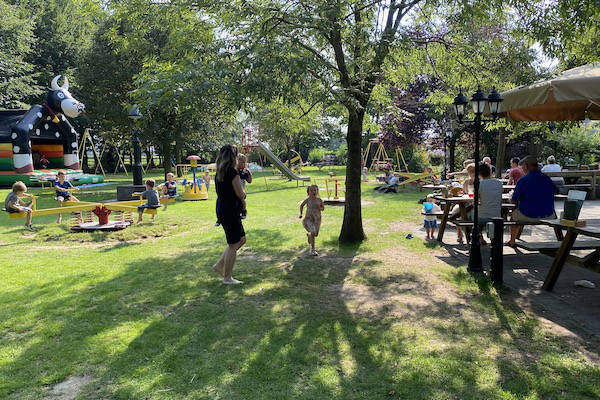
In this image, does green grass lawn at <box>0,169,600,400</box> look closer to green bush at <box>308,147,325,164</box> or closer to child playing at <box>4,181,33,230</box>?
child playing at <box>4,181,33,230</box>

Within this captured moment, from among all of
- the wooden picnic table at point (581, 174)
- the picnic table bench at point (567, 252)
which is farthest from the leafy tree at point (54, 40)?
the picnic table bench at point (567, 252)

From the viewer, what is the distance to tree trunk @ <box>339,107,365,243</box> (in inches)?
303

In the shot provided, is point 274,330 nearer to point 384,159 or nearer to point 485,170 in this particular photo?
point 485,170

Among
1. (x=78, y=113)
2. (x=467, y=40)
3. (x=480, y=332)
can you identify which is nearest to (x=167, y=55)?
(x=467, y=40)

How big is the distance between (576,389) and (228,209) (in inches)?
156

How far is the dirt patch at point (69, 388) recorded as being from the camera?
3.07 m

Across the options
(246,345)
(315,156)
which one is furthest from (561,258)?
(315,156)

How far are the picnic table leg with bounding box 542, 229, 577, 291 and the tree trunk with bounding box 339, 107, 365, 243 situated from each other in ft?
11.3

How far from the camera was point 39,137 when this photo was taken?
22422 mm

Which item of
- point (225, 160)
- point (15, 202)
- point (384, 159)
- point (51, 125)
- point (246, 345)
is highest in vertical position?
point (51, 125)

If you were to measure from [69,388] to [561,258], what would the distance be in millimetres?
5267

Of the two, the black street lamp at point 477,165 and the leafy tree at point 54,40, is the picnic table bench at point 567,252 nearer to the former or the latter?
the black street lamp at point 477,165

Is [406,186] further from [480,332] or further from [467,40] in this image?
[480,332]

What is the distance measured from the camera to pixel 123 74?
20594mm
